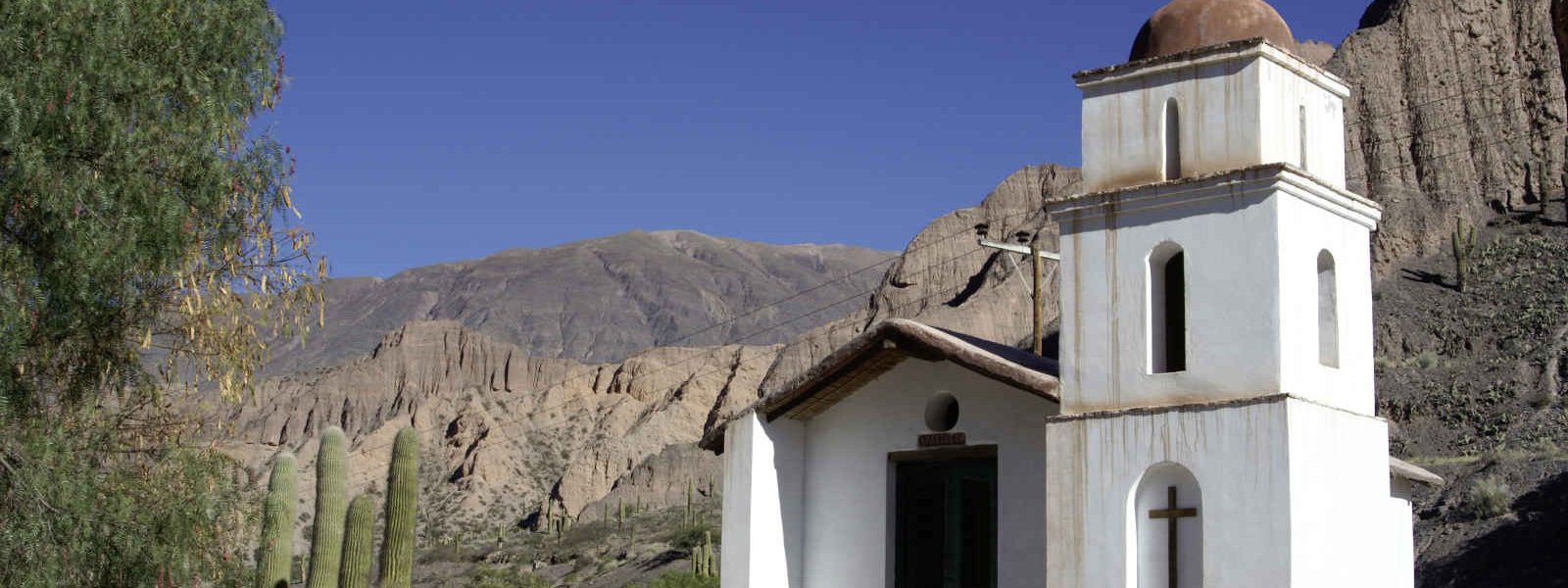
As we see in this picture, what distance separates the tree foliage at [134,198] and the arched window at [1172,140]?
25.0 ft

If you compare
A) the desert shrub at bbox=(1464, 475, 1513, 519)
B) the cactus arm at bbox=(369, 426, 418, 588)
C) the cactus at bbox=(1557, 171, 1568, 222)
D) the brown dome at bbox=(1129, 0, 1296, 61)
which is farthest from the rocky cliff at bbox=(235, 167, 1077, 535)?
the brown dome at bbox=(1129, 0, 1296, 61)

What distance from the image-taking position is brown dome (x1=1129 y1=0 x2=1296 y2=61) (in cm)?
1555

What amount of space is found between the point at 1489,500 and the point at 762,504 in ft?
Answer: 77.5

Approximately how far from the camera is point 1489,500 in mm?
36375

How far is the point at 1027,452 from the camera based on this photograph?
1638 cm

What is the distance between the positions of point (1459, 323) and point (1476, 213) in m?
8.88

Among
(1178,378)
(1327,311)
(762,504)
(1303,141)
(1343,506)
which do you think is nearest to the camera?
(1343,506)

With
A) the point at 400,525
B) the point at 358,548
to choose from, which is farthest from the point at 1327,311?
the point at 358,548

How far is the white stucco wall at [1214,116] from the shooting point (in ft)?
49.1

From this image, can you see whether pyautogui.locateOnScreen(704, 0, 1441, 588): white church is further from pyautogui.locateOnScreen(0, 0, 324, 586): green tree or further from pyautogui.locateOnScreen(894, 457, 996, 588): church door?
pyautogui.locateOnScreen(0, 0, 324, 586): green tree

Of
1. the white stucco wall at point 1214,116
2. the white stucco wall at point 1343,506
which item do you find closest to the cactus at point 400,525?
the white stucco wall at point 1214,116

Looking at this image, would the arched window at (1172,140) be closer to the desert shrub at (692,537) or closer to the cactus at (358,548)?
the cactus at (358,548)

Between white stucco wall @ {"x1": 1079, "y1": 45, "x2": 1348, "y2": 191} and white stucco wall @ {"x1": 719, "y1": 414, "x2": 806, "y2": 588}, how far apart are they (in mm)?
4057

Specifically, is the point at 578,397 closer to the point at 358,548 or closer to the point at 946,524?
the point at 358,548
